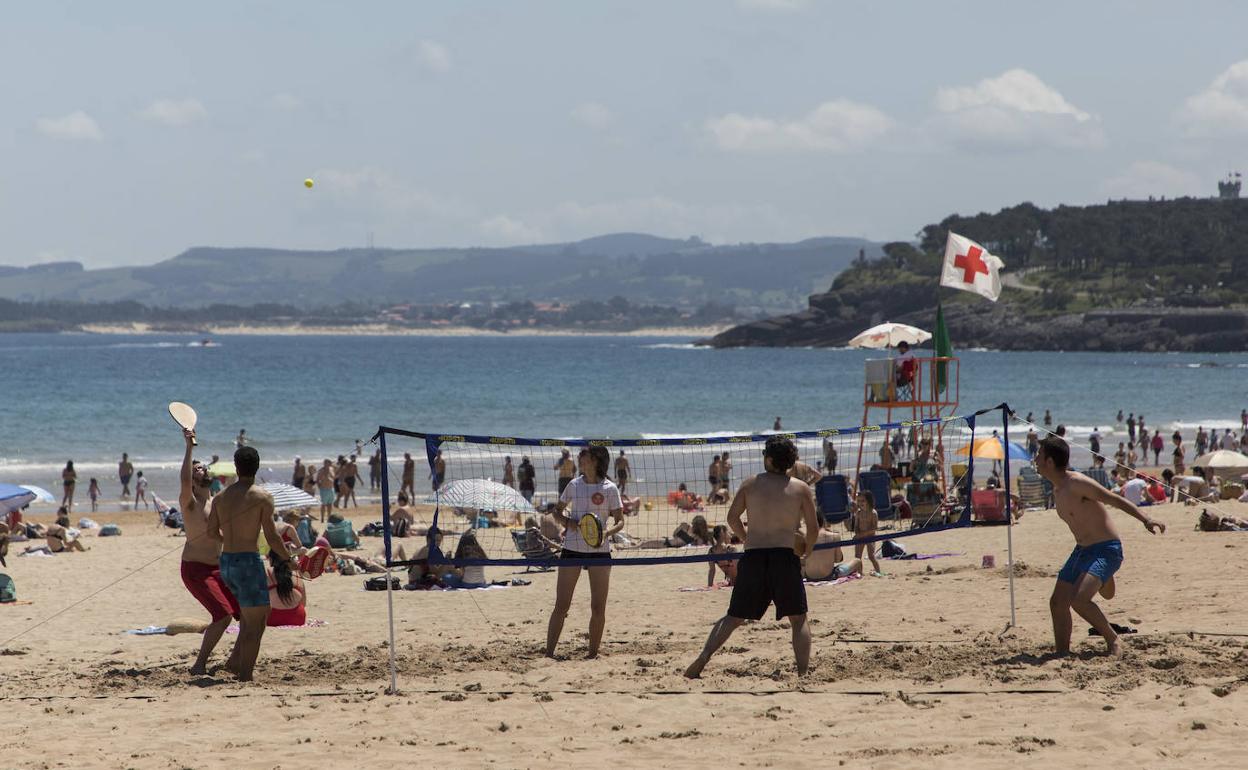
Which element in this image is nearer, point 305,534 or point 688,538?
point 688,538

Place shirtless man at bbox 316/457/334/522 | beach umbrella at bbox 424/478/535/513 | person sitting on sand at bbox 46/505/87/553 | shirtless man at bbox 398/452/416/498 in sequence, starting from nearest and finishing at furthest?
1. beach umbrella at bbox 424/478/535/513
2. person sitting on sand at bbox 46/505/87/553
3. shirtless man at bbox 316/457/334/522
4. shirtless man at bbox 398/452/416/498

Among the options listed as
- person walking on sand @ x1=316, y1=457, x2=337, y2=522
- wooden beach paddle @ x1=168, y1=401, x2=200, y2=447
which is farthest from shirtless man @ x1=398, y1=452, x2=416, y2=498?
wooden beach paddle @ x1=168, y1=401, x2=200, y2=447

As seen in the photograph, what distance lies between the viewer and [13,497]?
14.4 metres

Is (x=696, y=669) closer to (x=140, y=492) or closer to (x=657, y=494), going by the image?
(x=657, y=494)

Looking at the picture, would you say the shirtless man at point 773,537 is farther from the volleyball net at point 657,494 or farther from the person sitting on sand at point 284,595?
the person sitting on sand at point 284,595

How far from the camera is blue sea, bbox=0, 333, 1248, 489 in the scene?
41188 millimetres

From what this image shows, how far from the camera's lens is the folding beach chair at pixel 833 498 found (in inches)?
453

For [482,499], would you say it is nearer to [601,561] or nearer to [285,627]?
[285,627]

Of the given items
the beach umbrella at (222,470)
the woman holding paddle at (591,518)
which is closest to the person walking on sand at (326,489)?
the beach umbrella at (222,470)

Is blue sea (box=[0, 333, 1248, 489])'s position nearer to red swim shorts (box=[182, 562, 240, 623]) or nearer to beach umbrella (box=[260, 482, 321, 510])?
beach umbrella (box=[260, 482, 321, 510])

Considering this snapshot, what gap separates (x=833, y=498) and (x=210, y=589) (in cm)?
588

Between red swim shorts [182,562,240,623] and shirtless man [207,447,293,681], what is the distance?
25cm

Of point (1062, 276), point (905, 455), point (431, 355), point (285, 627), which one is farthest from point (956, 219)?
point (285, 627)

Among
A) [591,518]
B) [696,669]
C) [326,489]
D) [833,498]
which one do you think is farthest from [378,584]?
[326,489]
